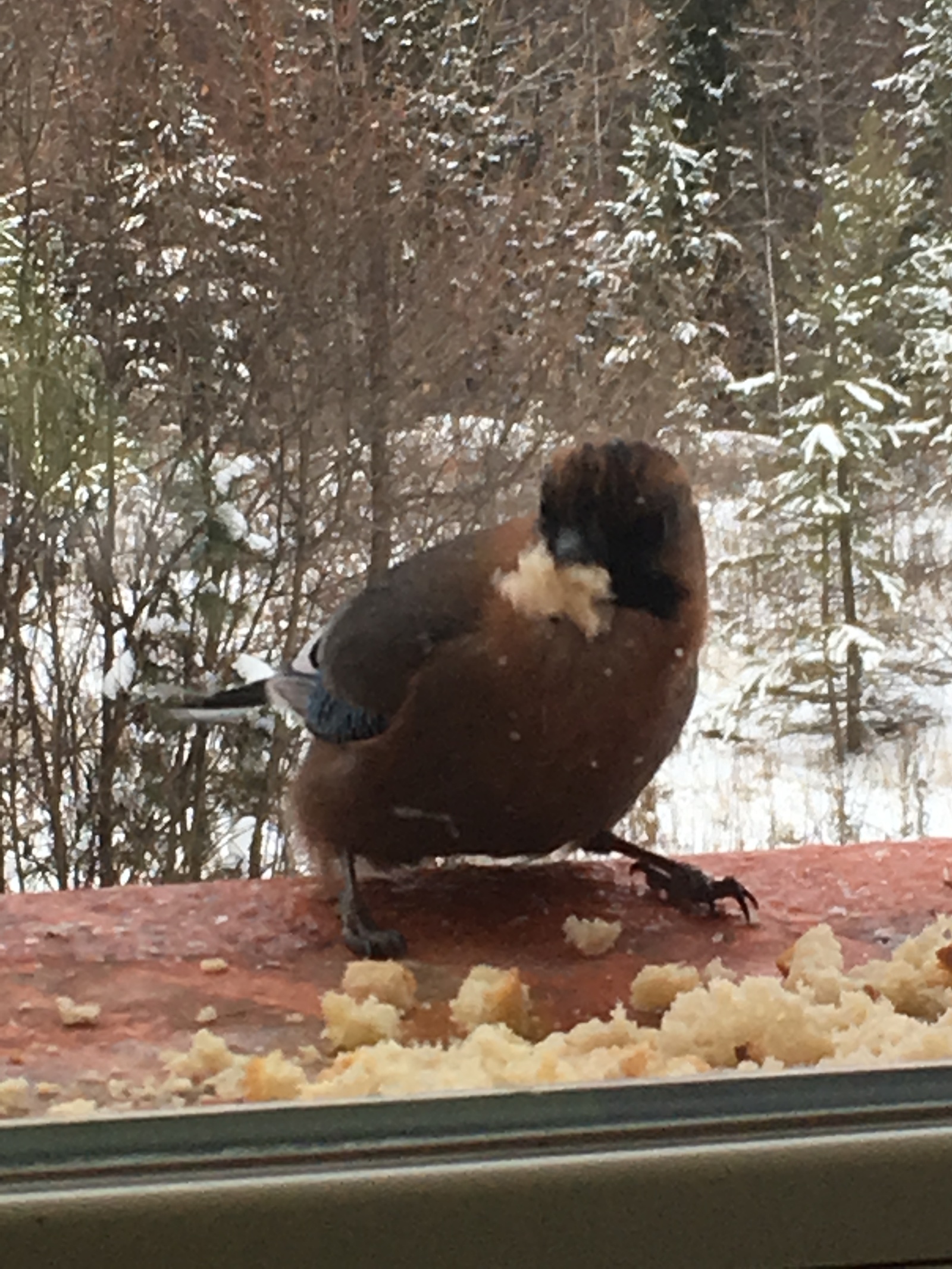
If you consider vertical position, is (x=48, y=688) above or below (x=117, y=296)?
below

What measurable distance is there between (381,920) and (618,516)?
319 millimetres

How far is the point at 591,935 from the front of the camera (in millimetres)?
957

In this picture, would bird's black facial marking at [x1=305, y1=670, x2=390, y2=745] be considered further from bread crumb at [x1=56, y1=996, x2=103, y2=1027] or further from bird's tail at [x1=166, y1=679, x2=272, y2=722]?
bread crumb at [x1=56, y1=996, x2=103, y2=1027]

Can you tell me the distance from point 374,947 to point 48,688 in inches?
13.6

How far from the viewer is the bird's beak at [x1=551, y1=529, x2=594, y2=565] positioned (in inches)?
36.5

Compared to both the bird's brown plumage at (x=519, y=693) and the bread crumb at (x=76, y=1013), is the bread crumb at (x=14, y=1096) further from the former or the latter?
the bird's brown plumage at (x=519, y=693)

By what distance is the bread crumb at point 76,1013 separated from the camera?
0.81 m

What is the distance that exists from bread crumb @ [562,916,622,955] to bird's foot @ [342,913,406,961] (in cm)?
11

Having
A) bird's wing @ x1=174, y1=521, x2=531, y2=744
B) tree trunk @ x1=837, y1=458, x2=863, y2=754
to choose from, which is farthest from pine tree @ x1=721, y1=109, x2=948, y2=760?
bird's wing @ x1=174, y1=521, x2=531, y2=744

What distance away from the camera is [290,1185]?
571mm

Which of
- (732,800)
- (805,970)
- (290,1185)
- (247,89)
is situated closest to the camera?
(290,1185)

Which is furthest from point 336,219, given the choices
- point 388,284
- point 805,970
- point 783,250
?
point 805,970

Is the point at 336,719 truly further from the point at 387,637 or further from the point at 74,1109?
the point at 74,1109

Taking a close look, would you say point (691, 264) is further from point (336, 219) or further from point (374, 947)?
point (374, 947)
